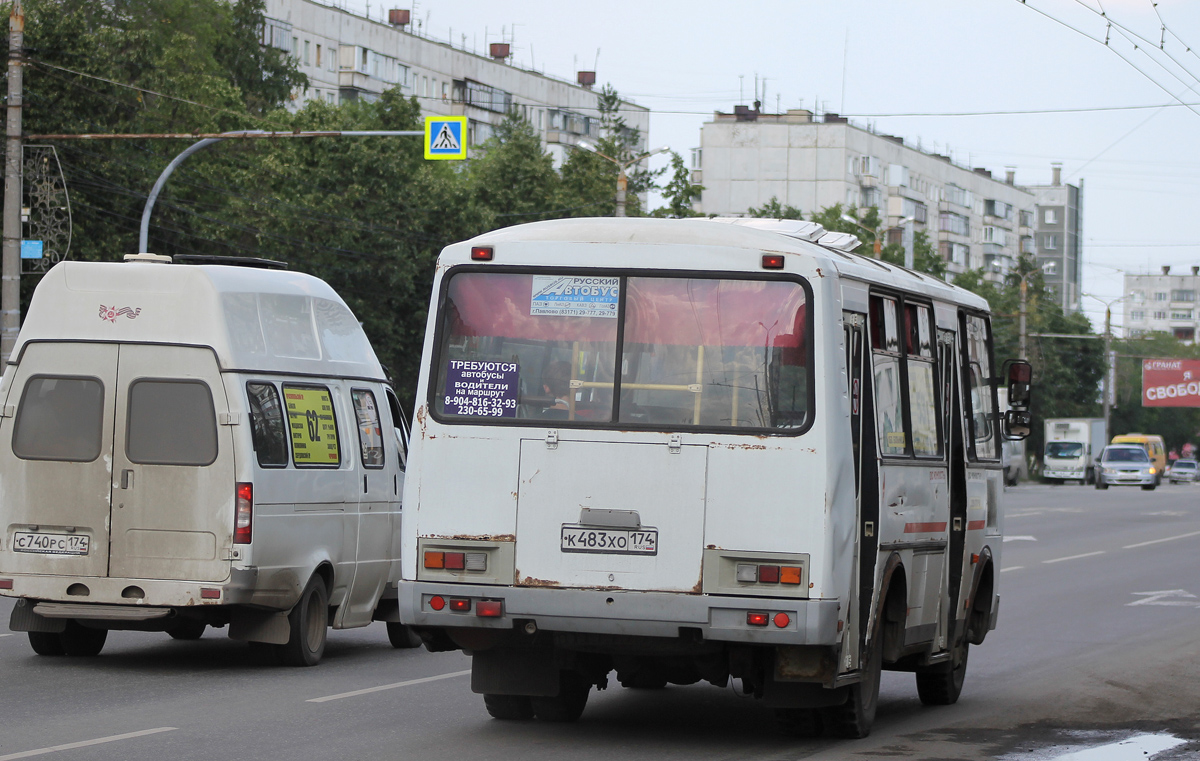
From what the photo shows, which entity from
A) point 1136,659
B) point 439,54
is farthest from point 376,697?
point 439,54

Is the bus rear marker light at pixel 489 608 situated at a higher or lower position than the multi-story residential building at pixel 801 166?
lower

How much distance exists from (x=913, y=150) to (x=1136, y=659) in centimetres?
9703

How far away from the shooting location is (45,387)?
12.2m

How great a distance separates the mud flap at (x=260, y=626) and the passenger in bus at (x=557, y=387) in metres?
4.09

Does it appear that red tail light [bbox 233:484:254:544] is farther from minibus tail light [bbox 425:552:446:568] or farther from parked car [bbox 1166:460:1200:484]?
parked car [bbox 1166:460:1200:484]

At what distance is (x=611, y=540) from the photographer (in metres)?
8.93

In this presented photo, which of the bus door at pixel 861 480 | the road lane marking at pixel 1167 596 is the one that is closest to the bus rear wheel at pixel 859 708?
the bus door at pixel 861 480

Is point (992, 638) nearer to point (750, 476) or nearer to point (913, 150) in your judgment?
point (750, 476)

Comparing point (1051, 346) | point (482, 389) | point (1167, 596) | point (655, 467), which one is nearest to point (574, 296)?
point (482, 389)

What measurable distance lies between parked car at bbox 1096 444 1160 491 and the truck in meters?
8.08

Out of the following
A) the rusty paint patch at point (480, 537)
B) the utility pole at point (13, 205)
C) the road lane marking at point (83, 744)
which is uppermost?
the utility pole at point (13, 205)

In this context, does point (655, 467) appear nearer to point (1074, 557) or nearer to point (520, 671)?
point (520, 671)

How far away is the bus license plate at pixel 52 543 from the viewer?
472 inches

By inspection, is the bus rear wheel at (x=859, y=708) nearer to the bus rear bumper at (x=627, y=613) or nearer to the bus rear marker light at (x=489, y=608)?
the bus rear bumper at (x=627, y=613)
